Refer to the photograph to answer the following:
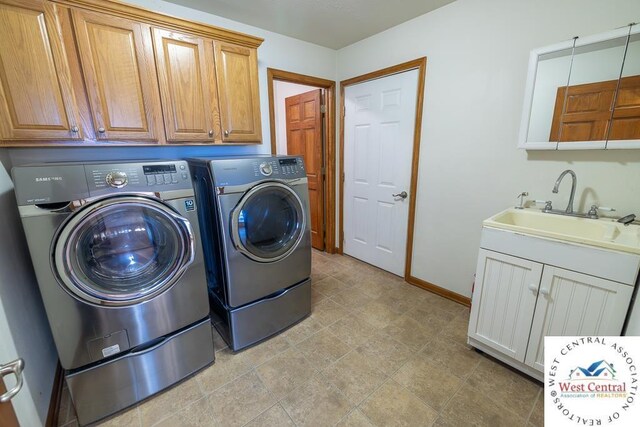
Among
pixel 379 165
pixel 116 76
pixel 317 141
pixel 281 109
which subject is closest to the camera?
pixel 116 76

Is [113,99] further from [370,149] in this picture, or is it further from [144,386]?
[370,149]

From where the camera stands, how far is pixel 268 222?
6.04ft

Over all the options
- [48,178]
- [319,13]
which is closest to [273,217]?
[48,178]

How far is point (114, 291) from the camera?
129cm

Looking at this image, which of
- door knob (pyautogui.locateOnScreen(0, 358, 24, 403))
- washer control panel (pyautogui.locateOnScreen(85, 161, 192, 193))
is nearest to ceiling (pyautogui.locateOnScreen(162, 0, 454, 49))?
washer control panel (pyautogui.locateOnScreen(85, 161, 192, 193))

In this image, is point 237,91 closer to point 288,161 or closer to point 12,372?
point 288,161

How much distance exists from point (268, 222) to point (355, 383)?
1.14 m

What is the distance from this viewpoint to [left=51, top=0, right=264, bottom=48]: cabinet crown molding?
55.5 inches

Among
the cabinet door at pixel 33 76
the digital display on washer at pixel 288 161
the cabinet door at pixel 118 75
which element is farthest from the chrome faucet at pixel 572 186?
the cabinet door at pixel 33 76

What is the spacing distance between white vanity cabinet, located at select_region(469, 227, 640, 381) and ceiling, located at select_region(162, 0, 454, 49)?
1827 mm

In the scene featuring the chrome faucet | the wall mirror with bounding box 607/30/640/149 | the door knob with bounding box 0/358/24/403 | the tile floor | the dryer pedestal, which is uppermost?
the wall mirror with bounding box 607/30/640/149

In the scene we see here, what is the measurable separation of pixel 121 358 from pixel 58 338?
29 centimetres

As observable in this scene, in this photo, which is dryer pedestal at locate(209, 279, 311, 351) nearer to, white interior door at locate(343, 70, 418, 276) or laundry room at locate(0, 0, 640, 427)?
laundry room at locate(0, 0, 640, 427)

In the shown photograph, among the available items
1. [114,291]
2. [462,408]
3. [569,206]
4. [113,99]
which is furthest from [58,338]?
[569,206]
